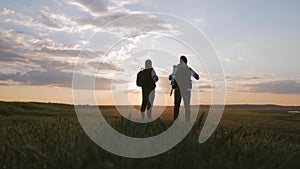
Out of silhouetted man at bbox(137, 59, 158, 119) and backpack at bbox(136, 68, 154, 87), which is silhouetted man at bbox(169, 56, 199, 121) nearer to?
silhouetted man at bbox(137, 59, 158, 119)

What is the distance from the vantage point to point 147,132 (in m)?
6.70

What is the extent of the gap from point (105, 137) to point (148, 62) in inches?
393

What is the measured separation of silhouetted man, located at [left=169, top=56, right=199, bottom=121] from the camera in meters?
14.8

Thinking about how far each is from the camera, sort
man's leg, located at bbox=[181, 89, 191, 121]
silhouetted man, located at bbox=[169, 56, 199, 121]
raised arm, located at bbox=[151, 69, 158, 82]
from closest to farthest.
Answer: silhouetted man, located at bbox=[169, 56, 199, 121] → man's leg, located at bbox=[181, 89, 191, 121] → raised arm, located at bbox=[151, 69, 158, 82]

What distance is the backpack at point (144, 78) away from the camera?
16094mm

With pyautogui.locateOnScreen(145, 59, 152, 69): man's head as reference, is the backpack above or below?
below

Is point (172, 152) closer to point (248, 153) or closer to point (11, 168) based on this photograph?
point (248, 153)

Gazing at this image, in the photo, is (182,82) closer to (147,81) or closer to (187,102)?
(187,102)

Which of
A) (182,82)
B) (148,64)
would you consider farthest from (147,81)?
(182,82)

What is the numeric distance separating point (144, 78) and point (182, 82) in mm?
1814

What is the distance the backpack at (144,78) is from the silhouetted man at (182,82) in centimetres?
113

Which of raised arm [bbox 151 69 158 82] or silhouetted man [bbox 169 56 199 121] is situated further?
raised arm [bbox 151 69 158 82]

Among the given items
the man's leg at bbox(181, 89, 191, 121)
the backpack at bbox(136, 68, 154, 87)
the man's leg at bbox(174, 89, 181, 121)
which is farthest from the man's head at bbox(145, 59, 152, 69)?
the man's leg at bbox(181, 89, 191, 121)

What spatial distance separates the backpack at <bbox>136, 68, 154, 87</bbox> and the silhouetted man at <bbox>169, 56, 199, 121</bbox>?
113 centimetres
